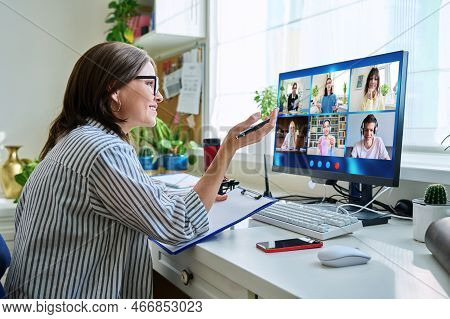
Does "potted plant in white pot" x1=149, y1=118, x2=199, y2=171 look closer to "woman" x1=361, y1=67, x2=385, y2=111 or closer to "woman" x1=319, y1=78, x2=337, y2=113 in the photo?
"woman" x1=319, y1=78, x2=337, y2=113

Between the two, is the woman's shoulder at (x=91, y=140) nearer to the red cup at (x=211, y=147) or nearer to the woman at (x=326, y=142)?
the woman at (x=326, y=142)

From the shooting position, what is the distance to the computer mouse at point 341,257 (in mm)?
788

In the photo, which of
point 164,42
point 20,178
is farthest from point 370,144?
point 164,42

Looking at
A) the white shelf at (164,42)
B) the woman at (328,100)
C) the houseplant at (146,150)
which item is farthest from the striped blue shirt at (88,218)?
the white shelf at (164,42)

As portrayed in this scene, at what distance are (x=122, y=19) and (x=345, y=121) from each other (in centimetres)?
188

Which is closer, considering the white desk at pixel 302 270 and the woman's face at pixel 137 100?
the white desk at pixel 302 270

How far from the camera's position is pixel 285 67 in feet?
6.29

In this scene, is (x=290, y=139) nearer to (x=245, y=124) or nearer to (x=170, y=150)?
(x=245, y=124)

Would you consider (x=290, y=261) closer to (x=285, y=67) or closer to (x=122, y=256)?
(x=122, y=256)

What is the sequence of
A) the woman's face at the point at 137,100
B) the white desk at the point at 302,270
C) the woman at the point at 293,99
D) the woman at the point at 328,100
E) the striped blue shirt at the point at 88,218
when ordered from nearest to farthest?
the white desk at the point at 302,270 < the striped blue shirt at the point at 88,218 < the woman's face at the point at 137,100 < the woman at the point at 328,100 < the woman at the point at 293,99

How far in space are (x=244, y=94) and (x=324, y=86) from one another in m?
0.91

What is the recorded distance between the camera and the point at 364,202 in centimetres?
131

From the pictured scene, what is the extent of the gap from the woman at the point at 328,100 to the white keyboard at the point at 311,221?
0.99 ft

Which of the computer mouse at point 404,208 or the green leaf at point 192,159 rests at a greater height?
the green leaf at point 192,159
